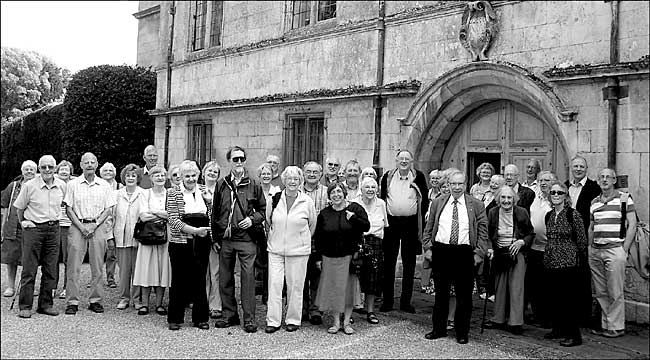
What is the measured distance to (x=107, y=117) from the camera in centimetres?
1802

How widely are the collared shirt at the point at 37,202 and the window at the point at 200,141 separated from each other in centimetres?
788

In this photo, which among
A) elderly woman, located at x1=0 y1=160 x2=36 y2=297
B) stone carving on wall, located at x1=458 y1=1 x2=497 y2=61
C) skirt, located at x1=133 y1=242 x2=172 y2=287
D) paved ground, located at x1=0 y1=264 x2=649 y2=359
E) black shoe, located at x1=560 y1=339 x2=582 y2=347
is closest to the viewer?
Result: paved ground, located at x1=0 y1=264 x2=649 y2=359

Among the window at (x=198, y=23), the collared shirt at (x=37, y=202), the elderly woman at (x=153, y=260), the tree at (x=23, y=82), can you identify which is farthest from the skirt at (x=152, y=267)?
the tree at (x=23, y=82)

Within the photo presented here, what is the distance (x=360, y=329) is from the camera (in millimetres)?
7047

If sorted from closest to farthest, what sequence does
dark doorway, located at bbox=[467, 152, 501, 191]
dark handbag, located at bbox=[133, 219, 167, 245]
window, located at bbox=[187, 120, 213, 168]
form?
dark handbag, located at bbox=[133, 219, 167, 245] < dark doorway, located at bbox=[467, 152, 501, 191] < window, located at bbox=[187, 120, 213, 168]

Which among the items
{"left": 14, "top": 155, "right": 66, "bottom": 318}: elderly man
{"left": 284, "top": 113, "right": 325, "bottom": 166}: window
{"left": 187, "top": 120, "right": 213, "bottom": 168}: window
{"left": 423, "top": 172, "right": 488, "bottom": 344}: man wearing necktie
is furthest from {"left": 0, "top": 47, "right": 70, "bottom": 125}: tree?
{"left": 423, "top": 172, "right": 488, "bottom": 344}: man wearing necktie

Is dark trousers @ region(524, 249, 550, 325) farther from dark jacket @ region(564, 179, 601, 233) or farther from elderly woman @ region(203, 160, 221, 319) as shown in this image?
elderly woman @ region(203, 160, 221, 319)

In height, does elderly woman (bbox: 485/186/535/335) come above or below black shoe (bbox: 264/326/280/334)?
above

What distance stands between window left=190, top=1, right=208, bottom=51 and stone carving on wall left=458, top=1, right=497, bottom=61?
8.09 metres

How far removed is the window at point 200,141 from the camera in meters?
15.4

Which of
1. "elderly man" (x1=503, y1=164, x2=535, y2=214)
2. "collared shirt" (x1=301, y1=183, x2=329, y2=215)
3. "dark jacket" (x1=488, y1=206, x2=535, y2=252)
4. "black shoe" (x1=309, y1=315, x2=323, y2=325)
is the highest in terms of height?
"elderly man" (x1=503, y1=164, x2=535, y2=214)

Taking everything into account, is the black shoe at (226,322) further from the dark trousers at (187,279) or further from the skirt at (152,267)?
the skirt at (152,267)

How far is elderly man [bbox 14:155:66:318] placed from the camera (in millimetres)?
7246

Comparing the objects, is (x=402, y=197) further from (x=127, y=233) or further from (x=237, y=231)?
(x=127, y=233)
